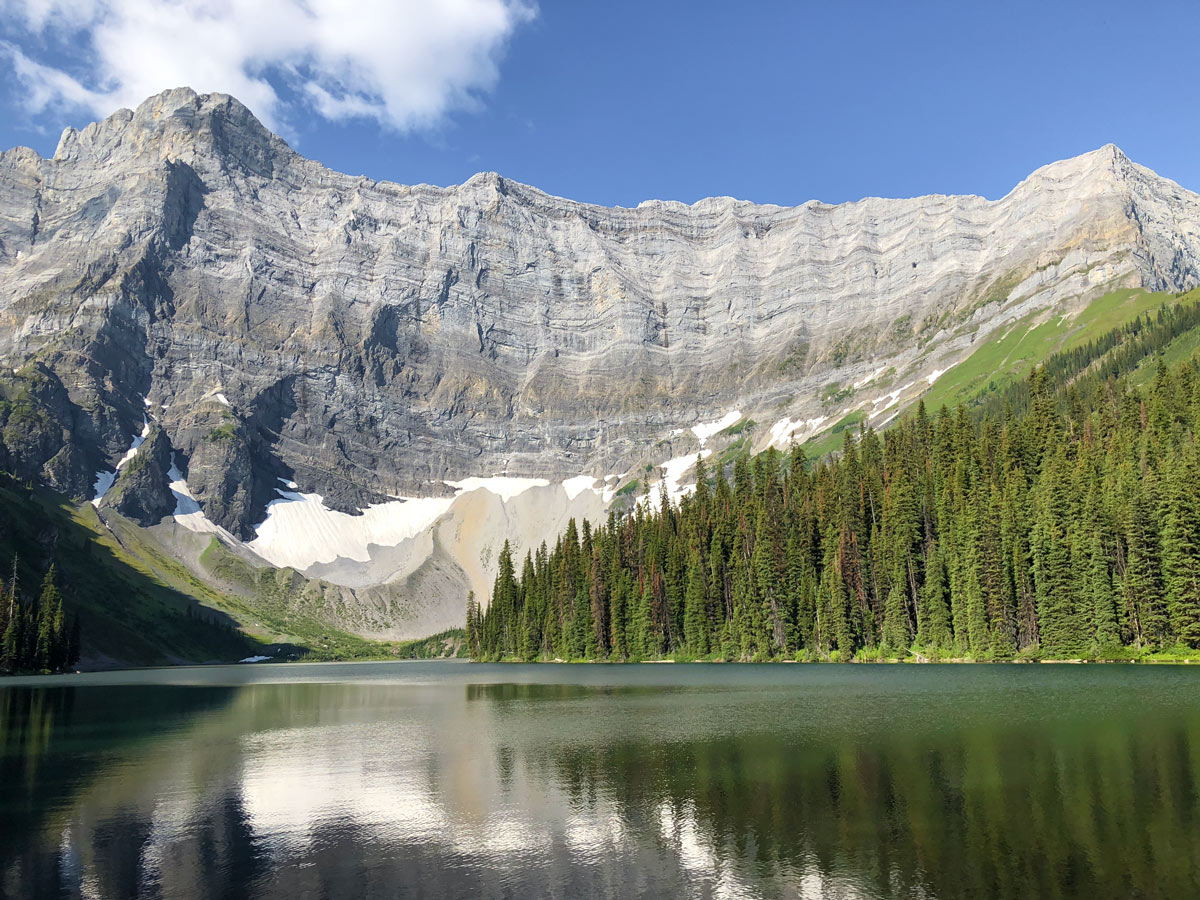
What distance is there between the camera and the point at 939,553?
10900cm

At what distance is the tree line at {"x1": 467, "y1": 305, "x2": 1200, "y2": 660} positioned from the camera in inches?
3410

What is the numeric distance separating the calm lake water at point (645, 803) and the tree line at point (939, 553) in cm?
3449

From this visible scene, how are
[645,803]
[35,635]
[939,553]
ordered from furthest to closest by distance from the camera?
[35,635]
[939,553]
[645,803]

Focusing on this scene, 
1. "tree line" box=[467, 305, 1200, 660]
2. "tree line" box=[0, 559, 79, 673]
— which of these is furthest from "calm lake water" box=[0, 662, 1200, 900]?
"tree line" box=[0, 559, 79, 673]

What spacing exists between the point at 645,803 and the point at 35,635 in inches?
6469

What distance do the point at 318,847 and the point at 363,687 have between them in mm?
90011

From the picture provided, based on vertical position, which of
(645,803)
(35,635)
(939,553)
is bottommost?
(645,803)

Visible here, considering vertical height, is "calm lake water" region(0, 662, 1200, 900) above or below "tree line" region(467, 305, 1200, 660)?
below

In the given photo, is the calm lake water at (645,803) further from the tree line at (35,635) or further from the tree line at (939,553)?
the tree line at (35,635)

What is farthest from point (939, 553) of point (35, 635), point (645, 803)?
point (35, 635)

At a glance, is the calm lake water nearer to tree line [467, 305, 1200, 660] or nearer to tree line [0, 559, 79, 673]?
tree line [467, 305, 1200, 660]

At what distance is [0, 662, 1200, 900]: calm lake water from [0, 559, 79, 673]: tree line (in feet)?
368

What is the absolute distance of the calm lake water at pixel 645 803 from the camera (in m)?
21.0

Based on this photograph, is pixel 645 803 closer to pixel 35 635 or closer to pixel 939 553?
pixel 939 553
